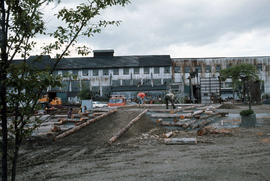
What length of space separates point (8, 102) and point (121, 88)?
1661 inches

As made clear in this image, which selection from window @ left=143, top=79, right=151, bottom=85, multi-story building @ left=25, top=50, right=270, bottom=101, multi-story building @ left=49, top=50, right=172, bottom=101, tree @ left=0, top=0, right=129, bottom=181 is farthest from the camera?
window @ left=143, top=79, right=151, bottom=85

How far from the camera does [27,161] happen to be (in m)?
7.74

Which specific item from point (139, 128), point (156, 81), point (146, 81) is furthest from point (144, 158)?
point (156, 81)

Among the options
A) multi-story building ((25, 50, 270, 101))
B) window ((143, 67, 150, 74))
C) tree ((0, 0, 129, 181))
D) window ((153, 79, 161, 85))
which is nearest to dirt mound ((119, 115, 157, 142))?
tree ((0, 0, 129, 181))

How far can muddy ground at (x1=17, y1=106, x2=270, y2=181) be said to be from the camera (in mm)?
5848

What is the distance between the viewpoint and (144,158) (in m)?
7.45

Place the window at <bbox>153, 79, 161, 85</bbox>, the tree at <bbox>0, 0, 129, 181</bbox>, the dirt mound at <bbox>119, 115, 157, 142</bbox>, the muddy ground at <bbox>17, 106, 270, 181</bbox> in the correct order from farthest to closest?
the window at <bbox>153, 79, 161, 85</bbox>
the dirt mound at <bbox>119, 115, 157, 142</bbox>
the muddy ground at <bbox>17, 106, 270, 181</bbox>
the tree at <bbox>0, 0, 129, 181</bbox>

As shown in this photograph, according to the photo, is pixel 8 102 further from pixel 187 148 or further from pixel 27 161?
pixel 187 148

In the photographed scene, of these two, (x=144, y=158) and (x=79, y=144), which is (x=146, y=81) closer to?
(x=79, y=144)

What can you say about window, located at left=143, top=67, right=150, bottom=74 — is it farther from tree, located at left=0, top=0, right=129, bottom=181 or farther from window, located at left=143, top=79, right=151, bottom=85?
tree, located at left=0, top=0, right=129, bottom=181

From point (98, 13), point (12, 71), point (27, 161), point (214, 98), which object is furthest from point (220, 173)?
point (214, 98)

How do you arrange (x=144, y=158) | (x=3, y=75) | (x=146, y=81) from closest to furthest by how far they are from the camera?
(x=3, y=75) → (x=144, y=158) → (x=146, y=81)

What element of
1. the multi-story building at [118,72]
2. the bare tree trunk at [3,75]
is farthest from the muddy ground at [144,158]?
the multi-story building at [118,72]

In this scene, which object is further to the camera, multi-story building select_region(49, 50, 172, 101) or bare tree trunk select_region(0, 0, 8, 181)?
multi-story building select_region(49, 50, 172, 101)
